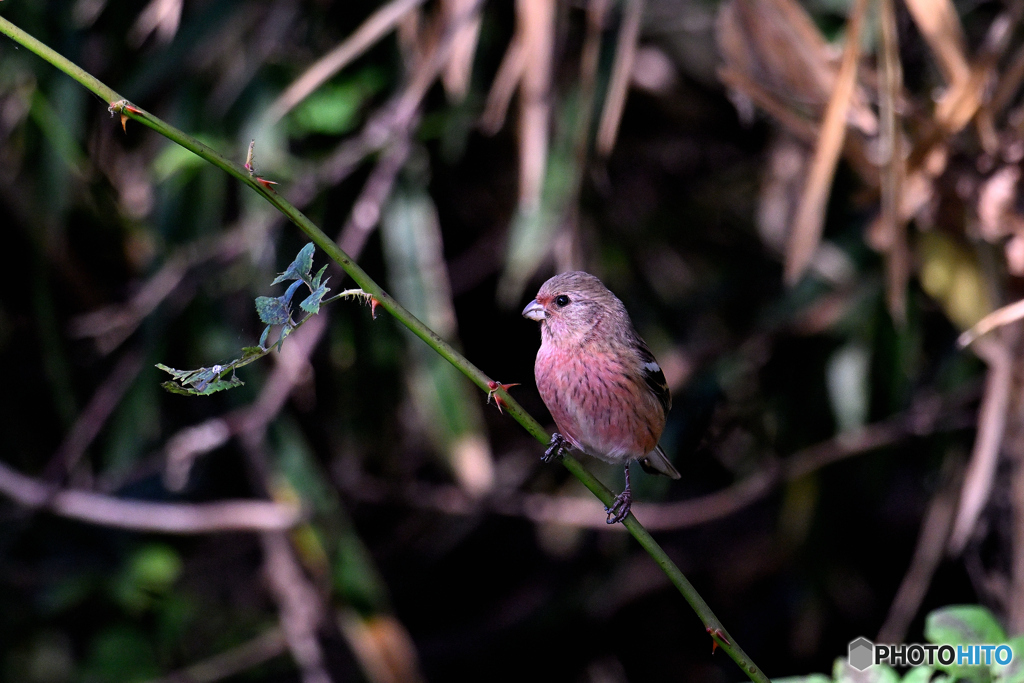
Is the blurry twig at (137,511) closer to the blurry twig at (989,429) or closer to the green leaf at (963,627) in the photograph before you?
the blurry twig at (989,429)

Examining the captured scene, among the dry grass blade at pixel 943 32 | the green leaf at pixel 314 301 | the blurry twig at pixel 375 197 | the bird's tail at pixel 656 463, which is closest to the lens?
the green leaf at pixel 314 301

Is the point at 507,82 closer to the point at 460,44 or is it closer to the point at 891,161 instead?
the point at 460,44

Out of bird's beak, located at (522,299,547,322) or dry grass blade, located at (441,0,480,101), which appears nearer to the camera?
bird's beak, located at (522,299,547,322)

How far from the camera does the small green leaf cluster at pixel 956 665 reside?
Result: 5.04ft

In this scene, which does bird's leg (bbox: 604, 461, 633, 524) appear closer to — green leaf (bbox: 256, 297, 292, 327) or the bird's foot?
the bird's foot

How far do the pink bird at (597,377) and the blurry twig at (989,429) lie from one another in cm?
203

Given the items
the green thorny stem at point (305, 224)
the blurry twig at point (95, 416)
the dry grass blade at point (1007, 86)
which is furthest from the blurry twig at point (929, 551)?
the blurry twig at point (95, 416)

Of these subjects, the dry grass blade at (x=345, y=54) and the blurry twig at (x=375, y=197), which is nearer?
the dry grass blade at (x=345, y=54)

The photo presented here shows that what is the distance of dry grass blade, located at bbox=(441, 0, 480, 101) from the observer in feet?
12.6

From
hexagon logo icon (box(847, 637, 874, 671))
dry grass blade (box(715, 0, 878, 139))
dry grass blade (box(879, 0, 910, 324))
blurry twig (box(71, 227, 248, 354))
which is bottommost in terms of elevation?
hexagon logo icon (box(847, 637, 874, 671))

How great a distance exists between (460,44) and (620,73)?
2.34ft

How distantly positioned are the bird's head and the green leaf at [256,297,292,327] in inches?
20.7

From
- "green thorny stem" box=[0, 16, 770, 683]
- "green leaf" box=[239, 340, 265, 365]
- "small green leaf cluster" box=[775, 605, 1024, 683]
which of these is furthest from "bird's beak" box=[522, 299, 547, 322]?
"small green leaf cluster" box=[775, 605, 1024, 683]

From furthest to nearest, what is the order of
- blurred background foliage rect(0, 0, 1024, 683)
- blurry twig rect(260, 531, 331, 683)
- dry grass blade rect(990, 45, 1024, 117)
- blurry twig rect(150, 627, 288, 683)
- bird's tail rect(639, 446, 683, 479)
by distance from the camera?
blurry twig rect(150, 627, 288, 683) < blurry twig rect(260, 531, 331, 683) < blurred background foliage rect(0, 0, 1024, 683) < dry grass blade rect(990, 45, 1024, 117) < bird's tail rect(639, 446, 683, 479)
